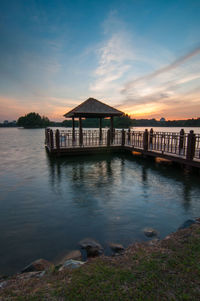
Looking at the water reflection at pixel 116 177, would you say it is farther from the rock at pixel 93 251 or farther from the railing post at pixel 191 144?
the rock at pixel 93 251

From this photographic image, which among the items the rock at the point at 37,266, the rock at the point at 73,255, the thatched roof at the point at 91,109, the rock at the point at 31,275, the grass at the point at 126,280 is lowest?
the rock at the point at 73,255

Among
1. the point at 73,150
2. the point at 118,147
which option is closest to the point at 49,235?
the point at 73,150

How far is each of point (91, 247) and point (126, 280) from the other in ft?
4.91

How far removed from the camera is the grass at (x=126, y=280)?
1901 millimetres

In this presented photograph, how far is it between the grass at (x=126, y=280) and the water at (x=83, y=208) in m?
0.95

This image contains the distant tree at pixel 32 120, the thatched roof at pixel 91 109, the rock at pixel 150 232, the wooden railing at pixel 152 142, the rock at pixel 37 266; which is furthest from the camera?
the distant tree at pixel 32 120

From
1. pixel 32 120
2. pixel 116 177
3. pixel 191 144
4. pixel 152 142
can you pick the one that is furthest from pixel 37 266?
pixel 32 120

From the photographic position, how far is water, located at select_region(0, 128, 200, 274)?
3762 millimetres

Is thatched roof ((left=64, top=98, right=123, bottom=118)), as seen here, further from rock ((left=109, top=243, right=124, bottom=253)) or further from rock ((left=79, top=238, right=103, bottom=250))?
rock ((left=109, top=243, right=124, bottom=253))

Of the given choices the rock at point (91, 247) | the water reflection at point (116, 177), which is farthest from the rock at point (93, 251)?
the water reflection at point (116, 177)

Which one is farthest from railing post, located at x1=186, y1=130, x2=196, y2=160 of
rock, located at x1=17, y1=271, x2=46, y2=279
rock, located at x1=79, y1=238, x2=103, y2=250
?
rock, located at x1=17, y1=271, x2=46, y2=279

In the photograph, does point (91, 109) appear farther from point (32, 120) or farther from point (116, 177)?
point (32, 120)

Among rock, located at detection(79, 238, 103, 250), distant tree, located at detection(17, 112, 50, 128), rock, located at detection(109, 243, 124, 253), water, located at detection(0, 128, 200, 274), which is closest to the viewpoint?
rock, located at detection(109, 243, 124, 253)

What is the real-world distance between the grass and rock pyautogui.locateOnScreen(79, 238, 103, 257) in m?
0.55
